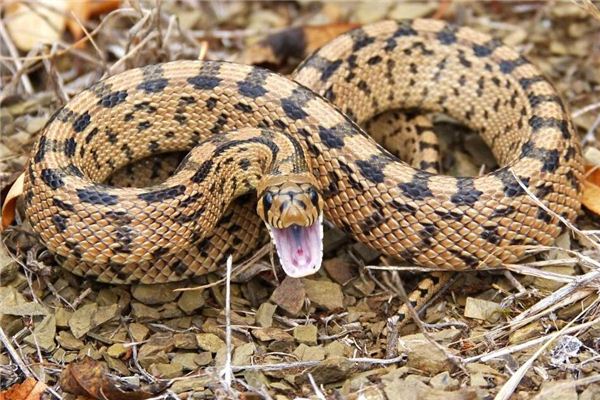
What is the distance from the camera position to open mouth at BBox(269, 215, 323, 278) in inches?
242

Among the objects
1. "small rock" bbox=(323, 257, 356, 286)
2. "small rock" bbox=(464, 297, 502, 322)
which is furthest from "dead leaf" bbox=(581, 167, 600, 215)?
"small rock" bbox=(323, 257, 356, 286)

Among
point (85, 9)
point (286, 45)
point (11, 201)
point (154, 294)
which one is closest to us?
point (154, 294)

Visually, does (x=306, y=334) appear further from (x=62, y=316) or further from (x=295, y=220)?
(x=62, y=316)

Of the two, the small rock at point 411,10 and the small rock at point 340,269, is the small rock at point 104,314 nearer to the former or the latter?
the small rock at point 340,269

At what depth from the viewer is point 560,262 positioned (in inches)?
249

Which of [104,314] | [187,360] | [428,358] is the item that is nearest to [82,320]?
[104,314]

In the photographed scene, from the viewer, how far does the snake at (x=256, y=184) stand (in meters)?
6.13

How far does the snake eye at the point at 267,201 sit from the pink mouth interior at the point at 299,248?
185mm

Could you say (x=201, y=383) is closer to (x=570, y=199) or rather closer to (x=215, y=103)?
(x=215, y=103)

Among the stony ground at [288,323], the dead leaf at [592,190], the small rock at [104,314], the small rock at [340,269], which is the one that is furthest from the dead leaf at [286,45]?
the small rock at [104,314]

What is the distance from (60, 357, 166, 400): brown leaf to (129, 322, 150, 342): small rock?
2.04 feet

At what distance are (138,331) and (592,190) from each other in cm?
408

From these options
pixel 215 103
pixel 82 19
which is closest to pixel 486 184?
pixel 215 103

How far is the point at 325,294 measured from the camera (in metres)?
6.62
